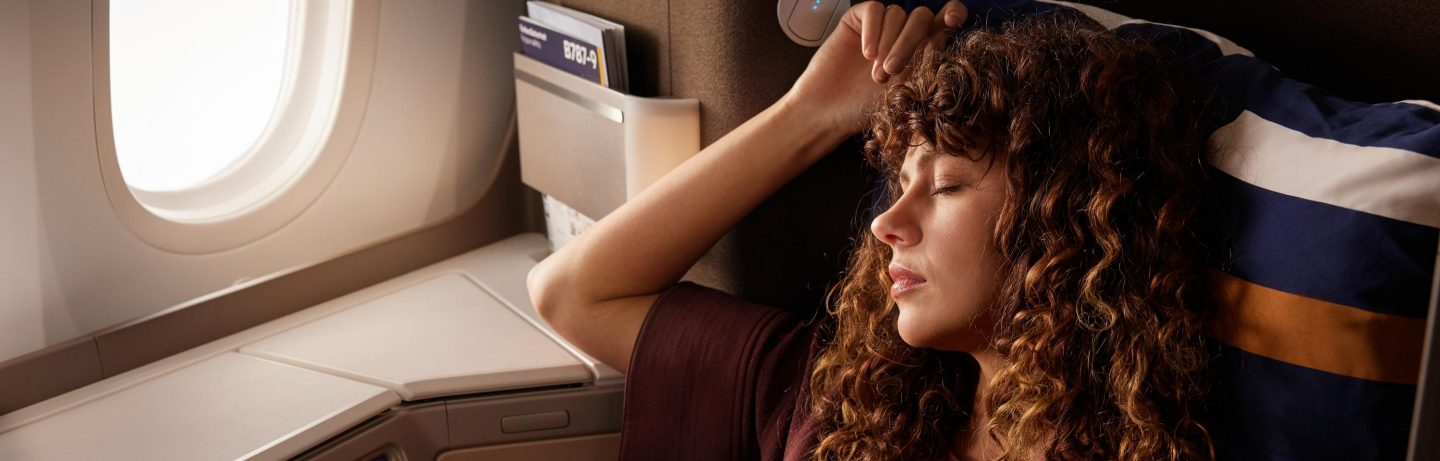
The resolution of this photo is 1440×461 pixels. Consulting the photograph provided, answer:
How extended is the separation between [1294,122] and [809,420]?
66 centimetres

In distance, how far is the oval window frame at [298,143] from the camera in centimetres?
187

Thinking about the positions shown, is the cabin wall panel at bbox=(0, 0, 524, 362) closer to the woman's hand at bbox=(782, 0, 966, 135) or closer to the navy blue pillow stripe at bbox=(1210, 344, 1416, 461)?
the woman's hand at bbox=(782, 0, 966, 135)

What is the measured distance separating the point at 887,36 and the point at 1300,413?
653mm

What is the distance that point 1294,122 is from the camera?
101 cm

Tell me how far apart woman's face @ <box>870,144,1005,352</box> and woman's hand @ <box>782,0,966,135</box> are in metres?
0.22

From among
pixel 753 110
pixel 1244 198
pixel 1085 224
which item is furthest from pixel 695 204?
pixel 1244 198

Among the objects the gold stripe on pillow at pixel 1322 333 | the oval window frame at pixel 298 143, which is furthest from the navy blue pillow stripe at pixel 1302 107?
the oval window frame at pixel 298 143

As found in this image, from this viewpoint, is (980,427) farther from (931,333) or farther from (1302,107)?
(1302,107)

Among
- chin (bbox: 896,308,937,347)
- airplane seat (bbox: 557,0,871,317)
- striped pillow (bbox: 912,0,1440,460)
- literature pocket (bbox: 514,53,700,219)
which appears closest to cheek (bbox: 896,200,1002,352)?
chin (bbox: 896,308,937,347)

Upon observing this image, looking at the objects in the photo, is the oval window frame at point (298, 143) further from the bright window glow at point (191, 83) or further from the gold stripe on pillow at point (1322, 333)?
the gold stripe on pillow at point (1322, 333)

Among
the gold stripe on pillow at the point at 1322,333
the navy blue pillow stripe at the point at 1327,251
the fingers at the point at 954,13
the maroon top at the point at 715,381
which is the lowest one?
the maroon top at the point at 715,381

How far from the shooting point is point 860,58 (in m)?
1.49

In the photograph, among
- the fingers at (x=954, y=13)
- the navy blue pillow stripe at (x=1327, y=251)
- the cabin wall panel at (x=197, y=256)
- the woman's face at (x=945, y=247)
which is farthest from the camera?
the cabin wall panel at (x=197, y=256)

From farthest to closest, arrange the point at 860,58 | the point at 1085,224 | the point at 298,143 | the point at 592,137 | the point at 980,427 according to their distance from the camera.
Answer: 1. the point at 298,143
2. the point at 592,137
3. the point at 860,58
4. the point at 980,427
5. the point at 1085,224
